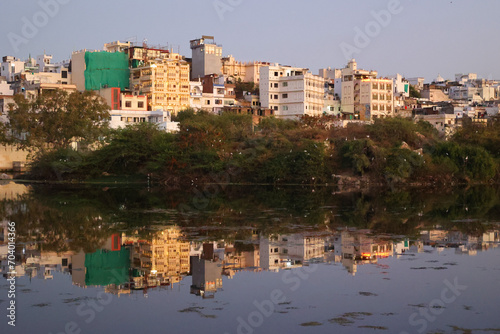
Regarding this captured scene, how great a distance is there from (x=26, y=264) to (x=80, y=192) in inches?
855

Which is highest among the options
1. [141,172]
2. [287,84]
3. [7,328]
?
[287,84]

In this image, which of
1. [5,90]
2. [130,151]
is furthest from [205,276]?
[5,90]

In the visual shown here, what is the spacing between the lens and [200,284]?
1308 centimetres

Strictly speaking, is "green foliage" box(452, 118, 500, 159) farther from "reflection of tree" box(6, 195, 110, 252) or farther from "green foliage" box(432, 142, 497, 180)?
"reflection of tree" box(6, 195, 110, 252)

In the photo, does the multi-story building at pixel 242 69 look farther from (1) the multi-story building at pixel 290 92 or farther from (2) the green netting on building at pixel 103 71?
(2) the green netting on building at pixel 103 71

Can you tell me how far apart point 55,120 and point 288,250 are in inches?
1493

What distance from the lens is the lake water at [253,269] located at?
10695 mm

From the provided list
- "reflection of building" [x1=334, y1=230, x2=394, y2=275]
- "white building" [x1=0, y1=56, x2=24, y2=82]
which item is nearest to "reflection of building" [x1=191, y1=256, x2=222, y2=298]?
"reflection of building" [x1=334, y1=230, x2=394, y2=275]

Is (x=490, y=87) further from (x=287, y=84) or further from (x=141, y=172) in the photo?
(x=141, y=172)

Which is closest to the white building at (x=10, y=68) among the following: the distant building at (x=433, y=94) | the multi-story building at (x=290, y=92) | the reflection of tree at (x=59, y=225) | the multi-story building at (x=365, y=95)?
the multi-story building at (x=290, y=92)

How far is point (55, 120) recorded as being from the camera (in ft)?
168

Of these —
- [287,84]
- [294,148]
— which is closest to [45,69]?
[287,84]

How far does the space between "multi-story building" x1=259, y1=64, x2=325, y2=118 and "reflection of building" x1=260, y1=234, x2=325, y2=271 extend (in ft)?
175

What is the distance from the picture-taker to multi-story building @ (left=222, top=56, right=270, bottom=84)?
89688 mm
